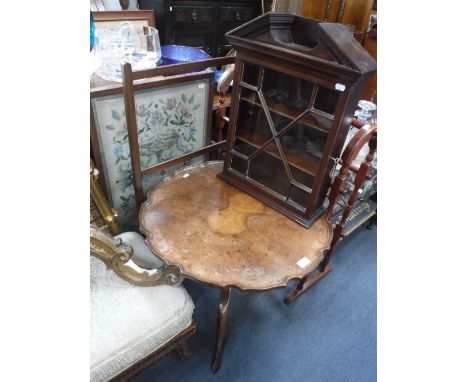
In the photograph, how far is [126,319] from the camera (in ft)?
2.82

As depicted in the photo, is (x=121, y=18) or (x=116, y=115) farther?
(x=121, y=18)

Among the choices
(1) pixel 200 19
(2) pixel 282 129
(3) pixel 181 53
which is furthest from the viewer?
(1) pixel 200 19

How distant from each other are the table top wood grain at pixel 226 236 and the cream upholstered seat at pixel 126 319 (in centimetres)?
15

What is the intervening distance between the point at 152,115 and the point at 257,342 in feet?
3.25

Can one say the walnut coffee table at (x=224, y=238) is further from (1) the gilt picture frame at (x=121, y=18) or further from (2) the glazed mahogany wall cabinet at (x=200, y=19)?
(2) the glazed mahogany wall cabinet at (x=200, y=19)

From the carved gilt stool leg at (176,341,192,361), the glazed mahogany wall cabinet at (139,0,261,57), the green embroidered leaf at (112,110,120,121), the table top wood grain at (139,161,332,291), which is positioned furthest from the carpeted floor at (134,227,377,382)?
the glazed mahogany wall cabinet at (139,0,261,57)

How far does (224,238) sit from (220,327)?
316 mm

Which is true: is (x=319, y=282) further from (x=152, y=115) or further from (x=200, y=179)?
(x=152, y=115)

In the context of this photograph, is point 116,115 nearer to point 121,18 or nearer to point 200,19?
point 121,18

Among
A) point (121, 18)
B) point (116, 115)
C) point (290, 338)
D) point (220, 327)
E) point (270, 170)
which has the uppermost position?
point (121, 18)

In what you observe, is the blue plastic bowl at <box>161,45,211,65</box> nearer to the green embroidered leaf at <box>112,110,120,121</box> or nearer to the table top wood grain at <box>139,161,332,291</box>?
the green embroidered leaf at <box>112,110,120,121</box>

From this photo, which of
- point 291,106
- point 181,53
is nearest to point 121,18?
point 181,53

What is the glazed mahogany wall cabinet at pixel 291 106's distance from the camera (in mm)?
760

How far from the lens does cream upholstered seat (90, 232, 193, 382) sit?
2.64ft
